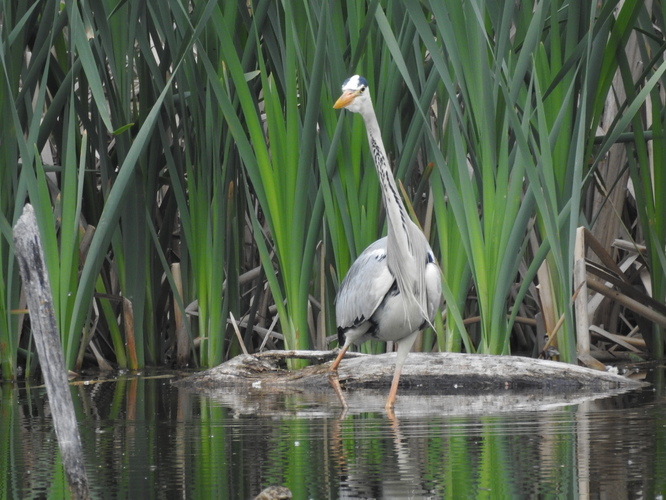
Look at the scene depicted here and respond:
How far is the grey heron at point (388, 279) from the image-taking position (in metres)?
5.07

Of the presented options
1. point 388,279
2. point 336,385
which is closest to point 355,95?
point 388,279

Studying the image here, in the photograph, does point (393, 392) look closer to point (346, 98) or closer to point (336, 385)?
point (336, 385)

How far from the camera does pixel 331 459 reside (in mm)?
3367

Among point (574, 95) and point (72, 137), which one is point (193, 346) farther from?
point (574, 95)

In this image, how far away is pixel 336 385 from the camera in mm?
5105

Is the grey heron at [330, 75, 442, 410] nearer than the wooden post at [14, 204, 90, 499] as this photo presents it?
No

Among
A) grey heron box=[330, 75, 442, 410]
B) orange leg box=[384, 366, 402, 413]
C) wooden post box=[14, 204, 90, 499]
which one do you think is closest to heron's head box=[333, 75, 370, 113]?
grey heron box=[330, 75, 442, 410]

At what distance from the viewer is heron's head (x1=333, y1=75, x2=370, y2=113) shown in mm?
5016

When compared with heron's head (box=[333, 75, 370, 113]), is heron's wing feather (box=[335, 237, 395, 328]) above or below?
below

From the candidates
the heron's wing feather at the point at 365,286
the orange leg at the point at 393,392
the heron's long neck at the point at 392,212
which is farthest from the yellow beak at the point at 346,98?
the orange leg at the point at 393,392

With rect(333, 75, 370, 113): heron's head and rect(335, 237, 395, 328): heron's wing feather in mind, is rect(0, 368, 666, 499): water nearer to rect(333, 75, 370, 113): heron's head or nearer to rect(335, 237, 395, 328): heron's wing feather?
rect(335, 237, 395, 328): heron's wing feather

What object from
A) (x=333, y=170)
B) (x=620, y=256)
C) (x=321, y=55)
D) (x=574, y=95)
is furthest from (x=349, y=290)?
(x=620, y=256)

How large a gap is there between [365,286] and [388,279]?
0.43 feet

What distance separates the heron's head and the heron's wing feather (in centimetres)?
73
